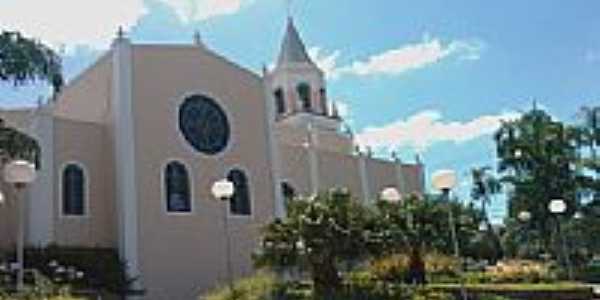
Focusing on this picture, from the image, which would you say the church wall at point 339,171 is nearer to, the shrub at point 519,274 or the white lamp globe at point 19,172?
the shrub at point 519,274

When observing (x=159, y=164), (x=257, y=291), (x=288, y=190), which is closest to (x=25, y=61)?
(x=257, y=291)

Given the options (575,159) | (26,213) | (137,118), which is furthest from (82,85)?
(575,159)

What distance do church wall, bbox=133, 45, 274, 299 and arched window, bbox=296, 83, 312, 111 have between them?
10.4 metres

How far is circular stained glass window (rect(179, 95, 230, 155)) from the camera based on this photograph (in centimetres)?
3616

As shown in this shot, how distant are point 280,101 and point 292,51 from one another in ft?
9.72

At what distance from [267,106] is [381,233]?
15680 mm

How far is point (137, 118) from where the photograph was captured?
112 feet

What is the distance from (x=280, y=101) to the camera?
50.4 meters

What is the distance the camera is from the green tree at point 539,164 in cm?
4812

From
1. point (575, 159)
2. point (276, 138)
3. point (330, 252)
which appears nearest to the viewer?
point (330, 252)

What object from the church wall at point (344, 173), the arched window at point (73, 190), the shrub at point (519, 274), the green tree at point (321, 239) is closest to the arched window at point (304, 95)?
the church wall at point (344, 173)

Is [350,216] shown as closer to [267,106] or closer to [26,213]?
[26,213]

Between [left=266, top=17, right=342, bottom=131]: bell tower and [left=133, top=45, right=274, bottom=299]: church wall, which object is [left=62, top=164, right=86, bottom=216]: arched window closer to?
[left=133, top=45, right=274, bottom=299]: church wall

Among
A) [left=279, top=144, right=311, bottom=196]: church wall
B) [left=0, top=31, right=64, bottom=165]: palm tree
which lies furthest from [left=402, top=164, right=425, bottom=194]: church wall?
[left=0, top=31, right=64, bottom=165]: palm tree
